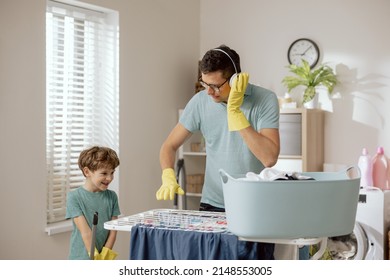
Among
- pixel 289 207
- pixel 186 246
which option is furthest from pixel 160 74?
pixel 289 207

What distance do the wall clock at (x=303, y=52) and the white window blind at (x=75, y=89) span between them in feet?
4.27

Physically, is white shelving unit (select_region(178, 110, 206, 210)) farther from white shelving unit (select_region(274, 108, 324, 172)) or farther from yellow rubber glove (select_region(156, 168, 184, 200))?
yellow rubber glove (select_region(156, 168, 184, 200))

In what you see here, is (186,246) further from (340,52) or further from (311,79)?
(340,52)

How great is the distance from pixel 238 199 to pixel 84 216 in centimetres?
103

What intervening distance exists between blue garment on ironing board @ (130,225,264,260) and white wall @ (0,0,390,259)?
144cm

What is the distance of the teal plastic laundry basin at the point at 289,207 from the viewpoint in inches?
69.1

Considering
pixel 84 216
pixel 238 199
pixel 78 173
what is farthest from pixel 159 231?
pixel 78 173

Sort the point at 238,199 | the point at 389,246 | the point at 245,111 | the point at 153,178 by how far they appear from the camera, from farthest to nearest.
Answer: the point at 153,178 → the point at 389,246 → the point at 245,111 → the point at 238,199

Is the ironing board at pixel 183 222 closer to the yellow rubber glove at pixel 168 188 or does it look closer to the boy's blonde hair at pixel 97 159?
the yellow rubber glove at pixel 168 188

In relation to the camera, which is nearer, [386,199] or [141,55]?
[386,199]

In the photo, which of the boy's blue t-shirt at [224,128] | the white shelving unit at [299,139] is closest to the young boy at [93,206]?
the boy's blue t-shirt at [224,128]

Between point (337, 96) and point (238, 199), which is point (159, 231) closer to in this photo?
point (238, 199)

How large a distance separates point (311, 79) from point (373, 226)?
3.61ft

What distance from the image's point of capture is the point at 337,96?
13.9ft
